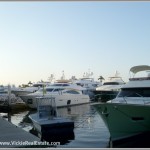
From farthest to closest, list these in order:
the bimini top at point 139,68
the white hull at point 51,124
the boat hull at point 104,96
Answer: the bimini top at point 139,68 → the boat hull at point 104,96 → the white hull at point 51,124

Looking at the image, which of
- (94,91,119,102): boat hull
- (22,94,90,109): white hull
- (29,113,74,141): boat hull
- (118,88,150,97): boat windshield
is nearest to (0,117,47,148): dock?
(29,113,74,141): boat hull

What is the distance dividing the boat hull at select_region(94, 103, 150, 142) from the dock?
4.08 metres

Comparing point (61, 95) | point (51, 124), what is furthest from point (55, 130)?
point (61, 95)

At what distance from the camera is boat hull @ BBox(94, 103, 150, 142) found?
13.7 metres

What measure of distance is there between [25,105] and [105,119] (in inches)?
684

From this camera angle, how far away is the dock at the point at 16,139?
10.4 metres

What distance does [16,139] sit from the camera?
1108cm

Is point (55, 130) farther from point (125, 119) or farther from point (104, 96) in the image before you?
point (104, 96)

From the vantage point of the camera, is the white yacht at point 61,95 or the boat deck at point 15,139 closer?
the boat deck at point 15,139

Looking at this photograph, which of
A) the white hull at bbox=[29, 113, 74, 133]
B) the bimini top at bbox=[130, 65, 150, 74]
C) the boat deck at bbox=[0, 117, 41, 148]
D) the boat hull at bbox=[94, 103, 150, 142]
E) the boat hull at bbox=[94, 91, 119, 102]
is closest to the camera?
the boat deck at bbox=[0, 117, 41, 148]

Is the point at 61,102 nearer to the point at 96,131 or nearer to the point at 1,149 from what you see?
the point at 96,131

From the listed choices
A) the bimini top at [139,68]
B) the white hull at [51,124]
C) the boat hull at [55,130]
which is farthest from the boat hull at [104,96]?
the boat hull at [55,130]

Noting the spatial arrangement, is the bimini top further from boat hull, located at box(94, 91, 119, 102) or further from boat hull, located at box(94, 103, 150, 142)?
boat hull, located at box(94, 103, 150, 142)

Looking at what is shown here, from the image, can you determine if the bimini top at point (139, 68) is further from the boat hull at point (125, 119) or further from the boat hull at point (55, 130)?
the boat hull at point (55, 130)
